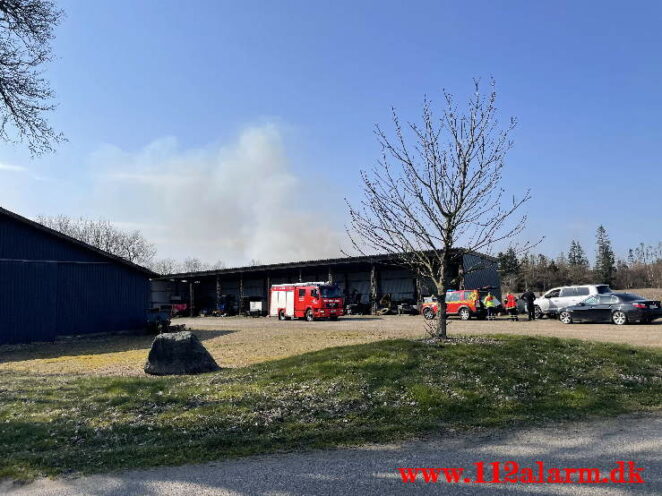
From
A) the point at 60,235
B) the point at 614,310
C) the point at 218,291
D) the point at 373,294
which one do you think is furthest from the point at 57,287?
the point at 218,291

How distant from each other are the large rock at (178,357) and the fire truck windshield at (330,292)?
23256mm

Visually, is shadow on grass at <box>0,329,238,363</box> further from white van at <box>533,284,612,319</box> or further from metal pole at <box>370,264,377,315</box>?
metal pole at <box>370,264,377,315</box>

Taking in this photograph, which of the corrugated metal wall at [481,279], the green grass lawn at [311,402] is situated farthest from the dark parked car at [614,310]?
the green grass lawn at [311,402]

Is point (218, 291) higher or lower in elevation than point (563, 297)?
higher

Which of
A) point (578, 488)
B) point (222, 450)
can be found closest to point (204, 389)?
point (222, 450)

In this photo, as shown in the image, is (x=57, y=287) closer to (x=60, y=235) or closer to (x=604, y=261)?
(x=60, y=235)

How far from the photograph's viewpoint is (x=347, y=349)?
37.2 feet

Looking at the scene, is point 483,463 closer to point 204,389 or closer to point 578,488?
point 578,488

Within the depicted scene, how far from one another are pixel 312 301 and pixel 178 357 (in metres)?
24.1

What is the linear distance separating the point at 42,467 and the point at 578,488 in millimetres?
5198

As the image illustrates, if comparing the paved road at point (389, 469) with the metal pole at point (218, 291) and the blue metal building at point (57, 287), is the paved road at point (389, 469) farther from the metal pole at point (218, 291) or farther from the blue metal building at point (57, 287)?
the metal pole at point (218, 291)

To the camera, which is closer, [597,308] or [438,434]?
[438,434]

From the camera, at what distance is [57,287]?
A: 24.7 metres

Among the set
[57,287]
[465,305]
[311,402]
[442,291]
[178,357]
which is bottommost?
[311,402]
